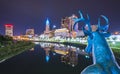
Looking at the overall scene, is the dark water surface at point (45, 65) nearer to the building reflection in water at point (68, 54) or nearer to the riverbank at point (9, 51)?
the building reflection in water at point (68, 54)

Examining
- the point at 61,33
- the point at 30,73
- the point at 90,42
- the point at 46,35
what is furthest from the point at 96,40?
the point at 46,35

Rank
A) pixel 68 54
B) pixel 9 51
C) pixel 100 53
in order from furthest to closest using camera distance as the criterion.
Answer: pixel 68 54 < pixel 9 51 < pixel 100 53

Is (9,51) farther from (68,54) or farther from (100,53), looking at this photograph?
(100,53)

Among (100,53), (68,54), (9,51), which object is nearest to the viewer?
(100,53)

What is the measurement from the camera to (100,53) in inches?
313

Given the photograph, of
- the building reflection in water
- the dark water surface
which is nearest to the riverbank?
the dark water surface

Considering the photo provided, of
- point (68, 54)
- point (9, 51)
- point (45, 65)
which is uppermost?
point (9, 51)

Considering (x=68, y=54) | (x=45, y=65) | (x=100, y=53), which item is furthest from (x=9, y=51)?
(x=100, y=53)

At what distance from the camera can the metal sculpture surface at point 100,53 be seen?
7668 mm

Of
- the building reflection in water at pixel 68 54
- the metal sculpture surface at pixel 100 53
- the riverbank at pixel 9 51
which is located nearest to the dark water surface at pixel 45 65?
the building reflection in water at pixel 68 54

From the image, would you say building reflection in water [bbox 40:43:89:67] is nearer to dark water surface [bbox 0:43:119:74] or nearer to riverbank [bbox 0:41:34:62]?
dark water surface [bbox 0:43:119:74]

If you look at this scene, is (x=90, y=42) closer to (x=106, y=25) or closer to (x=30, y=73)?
(x=106, y=25)

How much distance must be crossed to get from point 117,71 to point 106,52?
608 mm

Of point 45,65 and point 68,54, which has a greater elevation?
point 68,54
